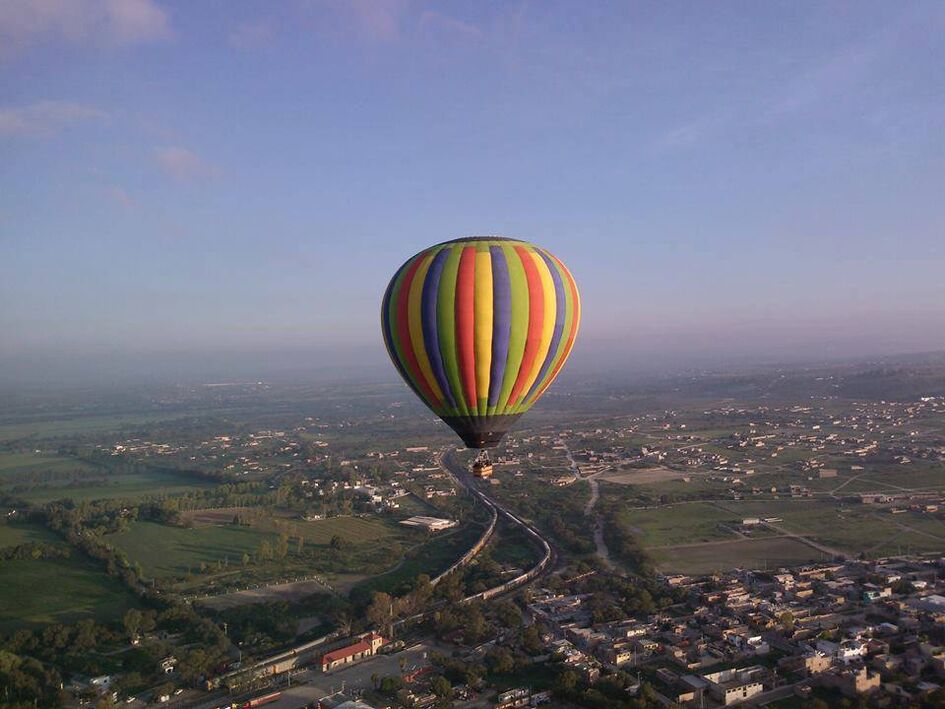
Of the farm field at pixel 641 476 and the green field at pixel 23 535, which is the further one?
the farm field at pixel 641 476

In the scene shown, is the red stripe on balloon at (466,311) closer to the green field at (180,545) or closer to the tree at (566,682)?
the tree at (566,682)

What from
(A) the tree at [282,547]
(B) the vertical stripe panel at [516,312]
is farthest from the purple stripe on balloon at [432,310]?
(A) the tree at [282,547]

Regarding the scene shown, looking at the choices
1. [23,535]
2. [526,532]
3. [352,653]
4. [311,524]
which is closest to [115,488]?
[23,535]

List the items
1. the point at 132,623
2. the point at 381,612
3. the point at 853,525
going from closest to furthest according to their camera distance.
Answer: the point at 132,623 < the point at 381,612 < the point at 853,525

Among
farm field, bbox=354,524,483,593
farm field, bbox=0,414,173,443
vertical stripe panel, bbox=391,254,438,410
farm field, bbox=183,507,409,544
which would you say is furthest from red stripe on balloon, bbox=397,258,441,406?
farm field, bbox=0,414,173,443

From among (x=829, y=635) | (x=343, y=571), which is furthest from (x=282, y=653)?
(x=829, y=635)

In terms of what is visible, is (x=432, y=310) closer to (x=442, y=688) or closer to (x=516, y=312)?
(x=516, y=312)
